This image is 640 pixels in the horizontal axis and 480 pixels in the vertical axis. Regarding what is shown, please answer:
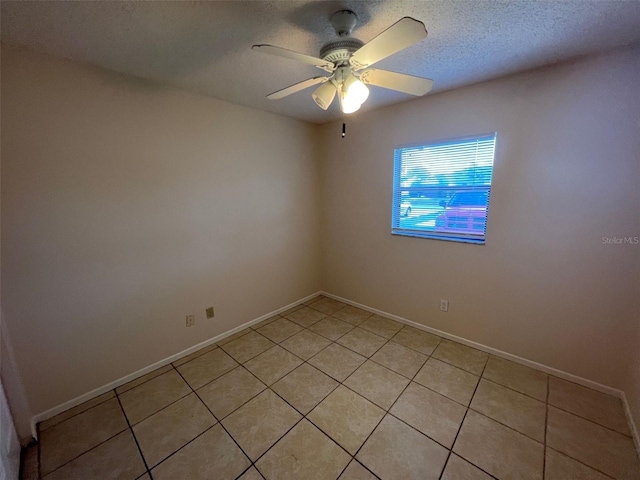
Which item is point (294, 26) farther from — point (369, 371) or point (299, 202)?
point (369, 371)

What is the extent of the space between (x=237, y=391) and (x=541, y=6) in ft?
9.45

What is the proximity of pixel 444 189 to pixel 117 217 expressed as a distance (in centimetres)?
272

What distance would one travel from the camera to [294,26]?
130cm

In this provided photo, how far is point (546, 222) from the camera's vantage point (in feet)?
6.11

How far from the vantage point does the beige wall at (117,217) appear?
59.6 inches

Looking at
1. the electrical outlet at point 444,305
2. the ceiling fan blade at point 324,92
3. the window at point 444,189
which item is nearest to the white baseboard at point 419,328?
the electrical outlet at point 444,305

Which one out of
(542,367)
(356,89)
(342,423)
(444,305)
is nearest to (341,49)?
(356,89)

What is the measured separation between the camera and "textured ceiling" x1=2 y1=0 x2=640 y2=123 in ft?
3.83

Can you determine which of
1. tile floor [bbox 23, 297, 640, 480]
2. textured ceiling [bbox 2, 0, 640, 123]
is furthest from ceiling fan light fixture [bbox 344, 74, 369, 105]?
tile floor [bbox 23, 297, 640, 480]

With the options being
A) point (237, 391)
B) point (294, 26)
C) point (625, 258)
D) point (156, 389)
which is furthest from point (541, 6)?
point (156, 389)

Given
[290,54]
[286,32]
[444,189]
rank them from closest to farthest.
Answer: [290,54]
[286,32]
[444,189]

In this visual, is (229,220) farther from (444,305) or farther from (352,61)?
(444,305)

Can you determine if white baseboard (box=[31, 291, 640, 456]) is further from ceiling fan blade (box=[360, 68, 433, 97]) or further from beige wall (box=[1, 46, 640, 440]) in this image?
ceiling fan blade (box=[360, 68, 433, 97])

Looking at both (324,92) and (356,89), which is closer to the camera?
(356,89)
